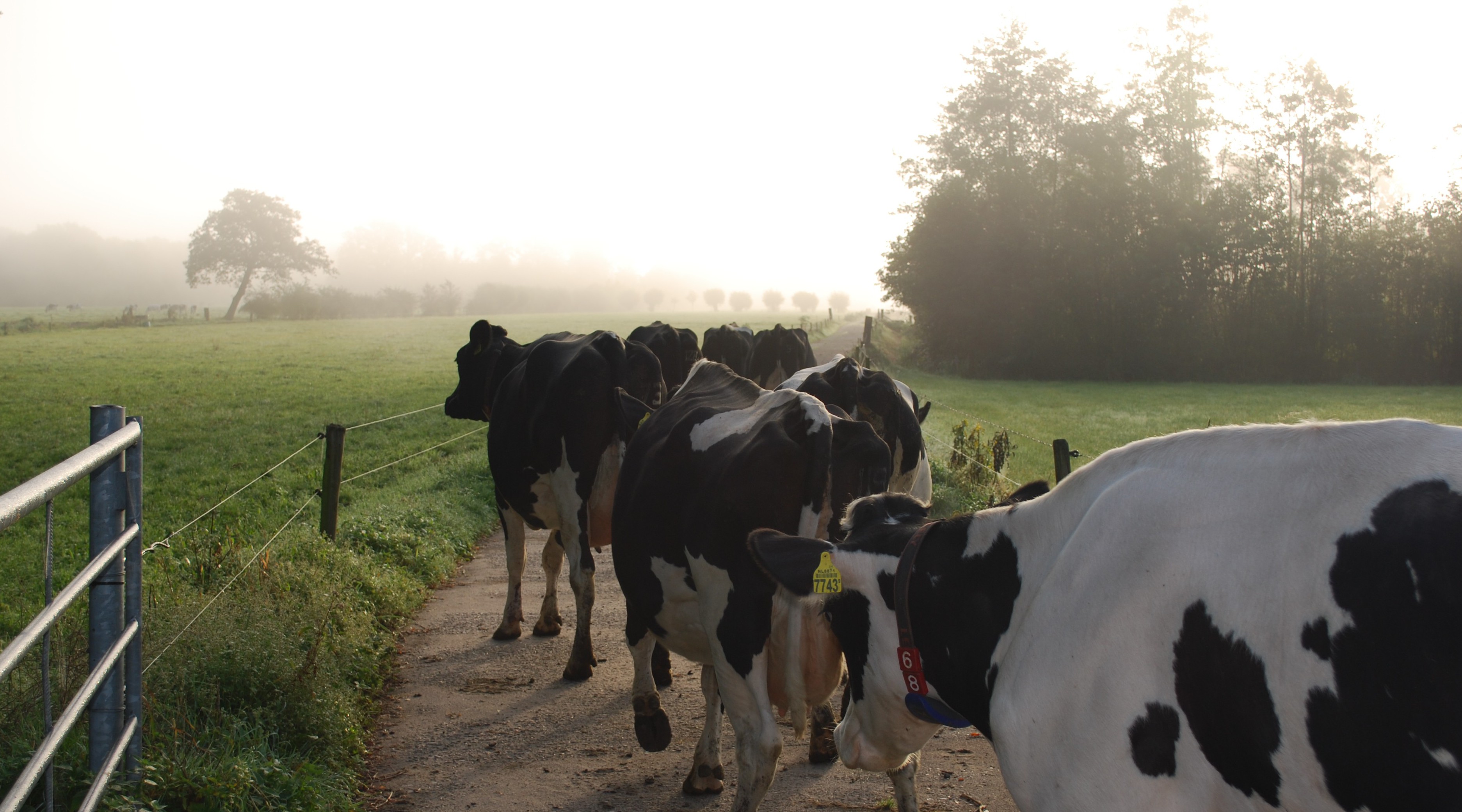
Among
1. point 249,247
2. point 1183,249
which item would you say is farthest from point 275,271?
point 1183,249

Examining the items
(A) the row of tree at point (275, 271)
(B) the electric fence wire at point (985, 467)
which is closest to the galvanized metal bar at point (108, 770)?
(B) the electric fence wire at point (985, 467)

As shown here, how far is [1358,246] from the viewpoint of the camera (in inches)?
1326

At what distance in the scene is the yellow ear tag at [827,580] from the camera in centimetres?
283

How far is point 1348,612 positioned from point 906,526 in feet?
4.25

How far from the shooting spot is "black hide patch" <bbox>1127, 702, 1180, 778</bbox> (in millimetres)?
2148

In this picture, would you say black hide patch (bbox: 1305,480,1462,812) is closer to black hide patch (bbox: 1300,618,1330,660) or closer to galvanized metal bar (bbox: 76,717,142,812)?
black hide patch (bbox: 1300,618,1330,660)

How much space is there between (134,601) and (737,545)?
209 cm

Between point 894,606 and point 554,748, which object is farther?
point 554,748

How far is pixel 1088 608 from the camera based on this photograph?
2.32 meters

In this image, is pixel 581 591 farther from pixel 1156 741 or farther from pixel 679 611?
pixel 1156 741

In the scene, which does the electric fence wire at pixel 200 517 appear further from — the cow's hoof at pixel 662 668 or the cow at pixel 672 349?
the cow at pixel 672 349

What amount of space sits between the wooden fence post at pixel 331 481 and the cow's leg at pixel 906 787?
16.9ft

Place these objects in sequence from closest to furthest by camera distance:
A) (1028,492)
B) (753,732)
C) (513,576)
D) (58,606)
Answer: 1. (58,606)
2. (1028,492)
3. (753,732)
4. (513,576)

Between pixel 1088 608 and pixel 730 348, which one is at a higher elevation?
pixel 730 348
